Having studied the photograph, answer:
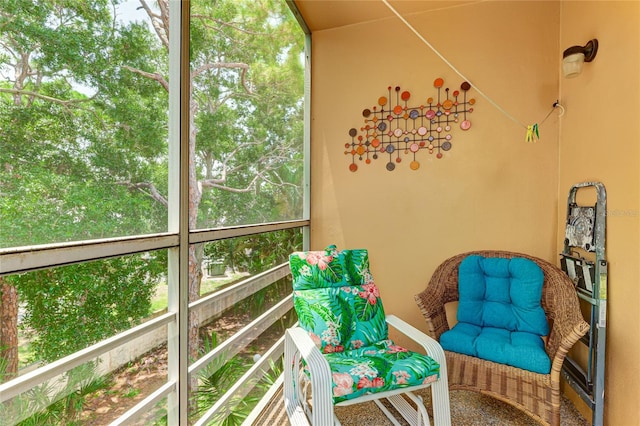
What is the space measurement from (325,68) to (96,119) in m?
2.32

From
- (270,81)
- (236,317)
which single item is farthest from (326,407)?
(270,81)

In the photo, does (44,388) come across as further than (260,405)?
No

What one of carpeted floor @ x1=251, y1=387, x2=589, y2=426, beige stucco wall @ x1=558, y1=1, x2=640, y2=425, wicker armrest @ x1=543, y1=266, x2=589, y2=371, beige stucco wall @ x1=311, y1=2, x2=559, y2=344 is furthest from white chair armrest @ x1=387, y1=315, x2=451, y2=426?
beige stucco wall @ x1=311, y1=2, x2=559, y2=344

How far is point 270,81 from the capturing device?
225 centimetres

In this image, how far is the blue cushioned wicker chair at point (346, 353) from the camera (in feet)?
4.58

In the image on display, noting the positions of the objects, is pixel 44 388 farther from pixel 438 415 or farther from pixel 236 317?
pixel 438 415

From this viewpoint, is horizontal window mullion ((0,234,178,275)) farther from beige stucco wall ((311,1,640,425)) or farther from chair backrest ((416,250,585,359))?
beige stucco wall ((311,1,640,425))

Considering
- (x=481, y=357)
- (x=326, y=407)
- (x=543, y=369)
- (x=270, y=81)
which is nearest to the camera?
(x=326, y=407)

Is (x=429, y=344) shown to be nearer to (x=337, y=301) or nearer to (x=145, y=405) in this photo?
(x=337, y=301)

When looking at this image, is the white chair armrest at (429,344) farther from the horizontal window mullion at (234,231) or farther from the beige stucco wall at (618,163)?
the horizontal window mullion at (234,231)

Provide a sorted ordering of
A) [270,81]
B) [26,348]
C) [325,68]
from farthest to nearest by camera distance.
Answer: [325,68] → [270,81] → [26,348]

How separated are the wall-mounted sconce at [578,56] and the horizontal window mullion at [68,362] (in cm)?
262

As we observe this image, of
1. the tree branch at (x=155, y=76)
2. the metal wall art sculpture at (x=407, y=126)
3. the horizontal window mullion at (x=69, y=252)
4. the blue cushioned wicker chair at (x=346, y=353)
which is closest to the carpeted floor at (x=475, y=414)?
the blue cushioned wicker chair at (x=346, y=353)

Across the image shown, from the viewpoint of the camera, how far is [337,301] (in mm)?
1875
